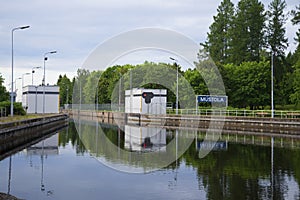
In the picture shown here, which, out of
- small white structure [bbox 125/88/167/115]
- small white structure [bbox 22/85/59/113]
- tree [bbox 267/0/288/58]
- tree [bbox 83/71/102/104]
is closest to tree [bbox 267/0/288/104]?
tree [bbox 267/0/288/58]

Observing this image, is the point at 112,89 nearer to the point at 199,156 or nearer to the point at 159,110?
the point at 159,110

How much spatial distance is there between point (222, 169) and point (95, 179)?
5.19 m

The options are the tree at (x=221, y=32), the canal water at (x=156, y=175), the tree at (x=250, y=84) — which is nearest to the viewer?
the canal water at (x=156, y=175)

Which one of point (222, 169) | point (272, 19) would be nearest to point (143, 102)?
point (272, 19)

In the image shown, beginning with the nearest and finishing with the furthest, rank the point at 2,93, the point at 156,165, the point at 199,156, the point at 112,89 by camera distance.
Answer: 1. the point at 156,165
2. the point at 199,156
3. the point at 2,93
4. the point at 112,89

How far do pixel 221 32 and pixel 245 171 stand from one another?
194 ft

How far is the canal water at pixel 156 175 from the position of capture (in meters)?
13.4

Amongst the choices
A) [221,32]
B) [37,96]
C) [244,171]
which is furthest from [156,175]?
[221,32]

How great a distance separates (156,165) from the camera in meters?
19.8

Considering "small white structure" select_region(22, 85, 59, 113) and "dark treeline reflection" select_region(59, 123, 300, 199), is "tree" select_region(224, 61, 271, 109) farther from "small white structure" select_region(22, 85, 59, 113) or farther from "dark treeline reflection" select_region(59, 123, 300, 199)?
"dark treeline reflection" select_region(59, 123, 300, 199)

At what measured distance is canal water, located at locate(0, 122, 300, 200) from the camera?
43.9 feet

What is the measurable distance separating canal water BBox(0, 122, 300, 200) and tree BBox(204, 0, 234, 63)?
161ft

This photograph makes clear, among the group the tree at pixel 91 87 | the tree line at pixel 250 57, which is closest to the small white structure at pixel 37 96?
the tree line at pixel 250 57

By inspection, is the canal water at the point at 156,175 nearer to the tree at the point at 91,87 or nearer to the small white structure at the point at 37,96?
the small white structure at the point at 37,96
